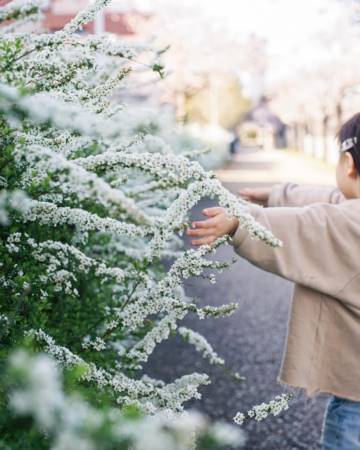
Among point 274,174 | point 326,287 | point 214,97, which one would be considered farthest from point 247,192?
point 214,97

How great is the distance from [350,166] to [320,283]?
1.35ft

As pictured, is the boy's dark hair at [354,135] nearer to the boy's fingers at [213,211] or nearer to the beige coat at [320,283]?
the beige coat at [320,283]

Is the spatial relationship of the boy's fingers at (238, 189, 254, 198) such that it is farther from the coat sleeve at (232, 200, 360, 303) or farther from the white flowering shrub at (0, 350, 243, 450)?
the white flowering shrub at (0, 350, 243, 450)

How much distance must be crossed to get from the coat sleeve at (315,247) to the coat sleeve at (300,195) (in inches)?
18.2

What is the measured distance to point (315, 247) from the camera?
2.45 m

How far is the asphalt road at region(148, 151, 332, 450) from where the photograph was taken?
4.01 metres

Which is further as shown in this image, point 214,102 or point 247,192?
point 214,102

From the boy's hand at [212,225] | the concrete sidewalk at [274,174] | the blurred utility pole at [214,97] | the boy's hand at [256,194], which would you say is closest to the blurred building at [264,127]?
the blurred utility pole at [214,97]

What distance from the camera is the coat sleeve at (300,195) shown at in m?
2.93

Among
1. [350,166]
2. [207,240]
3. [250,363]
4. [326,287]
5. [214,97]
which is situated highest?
[350,166]

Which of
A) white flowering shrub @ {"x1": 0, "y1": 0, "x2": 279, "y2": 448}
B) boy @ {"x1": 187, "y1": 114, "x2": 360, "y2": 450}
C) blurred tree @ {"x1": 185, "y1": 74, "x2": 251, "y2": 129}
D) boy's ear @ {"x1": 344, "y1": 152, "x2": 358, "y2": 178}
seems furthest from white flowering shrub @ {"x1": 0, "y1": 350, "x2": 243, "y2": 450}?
blurred tree @ {"x1": 185, "y1": 74, "x2": 251, "y2": 129}

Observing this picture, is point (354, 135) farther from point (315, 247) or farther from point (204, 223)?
point (204, 223)

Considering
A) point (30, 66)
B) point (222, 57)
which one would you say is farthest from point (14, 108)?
point (222, 57)

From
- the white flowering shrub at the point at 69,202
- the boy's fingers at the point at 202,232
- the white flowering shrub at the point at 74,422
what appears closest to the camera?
the white flowering shrub at the point at 74,422
